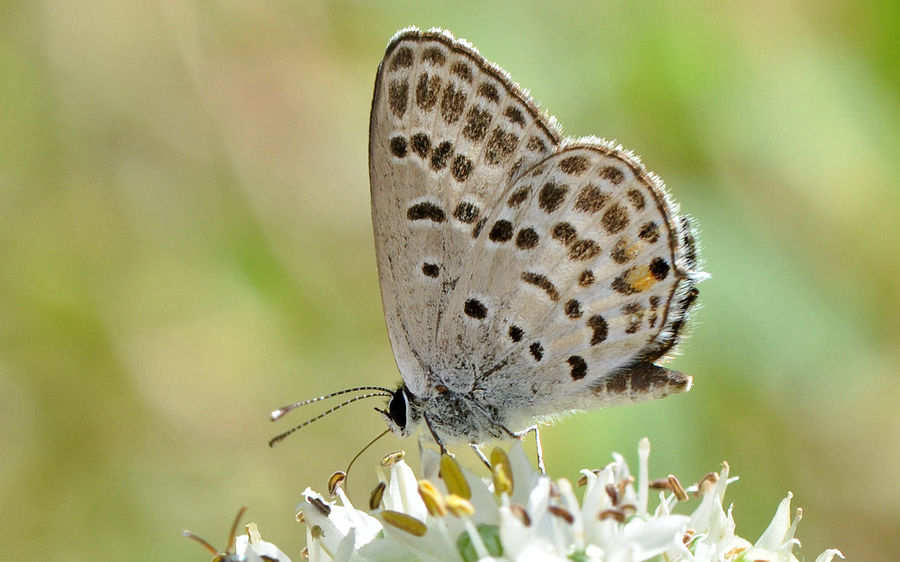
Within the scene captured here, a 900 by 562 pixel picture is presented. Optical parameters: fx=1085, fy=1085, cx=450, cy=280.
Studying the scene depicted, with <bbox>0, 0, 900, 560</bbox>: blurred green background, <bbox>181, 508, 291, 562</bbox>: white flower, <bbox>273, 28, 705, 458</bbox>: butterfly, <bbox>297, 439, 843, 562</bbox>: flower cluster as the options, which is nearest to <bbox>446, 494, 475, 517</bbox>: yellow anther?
<bbox>297, 439, 843, 562</bbox>: flower cluster

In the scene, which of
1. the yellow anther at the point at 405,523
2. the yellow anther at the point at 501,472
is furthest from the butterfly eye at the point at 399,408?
the yellow anther at the point at 405,523

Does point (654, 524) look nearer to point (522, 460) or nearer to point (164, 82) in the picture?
point (522, 460)

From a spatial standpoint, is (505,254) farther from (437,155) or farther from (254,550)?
(254,550)

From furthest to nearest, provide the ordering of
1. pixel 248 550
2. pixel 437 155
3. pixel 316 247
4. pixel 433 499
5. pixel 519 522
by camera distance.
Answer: pixel 316 247 < pixel 437 155 < pixel 248 550 < pixel 433 499 < pixel 519 522

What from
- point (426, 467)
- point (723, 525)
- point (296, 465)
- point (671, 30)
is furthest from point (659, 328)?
point (296, 465)

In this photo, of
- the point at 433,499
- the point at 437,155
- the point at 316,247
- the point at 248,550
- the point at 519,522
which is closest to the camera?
the point at 519,522

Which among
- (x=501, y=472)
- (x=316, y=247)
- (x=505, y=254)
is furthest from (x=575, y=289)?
(x=316, y=247)

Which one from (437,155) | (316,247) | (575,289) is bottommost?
(575,289)

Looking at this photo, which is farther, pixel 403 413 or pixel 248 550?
pixel 403 413
